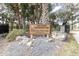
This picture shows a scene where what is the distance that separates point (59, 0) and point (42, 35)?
0.37 metres

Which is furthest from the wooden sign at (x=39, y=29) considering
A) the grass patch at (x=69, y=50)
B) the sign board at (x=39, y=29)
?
the grass patch at (x=69, y=50)

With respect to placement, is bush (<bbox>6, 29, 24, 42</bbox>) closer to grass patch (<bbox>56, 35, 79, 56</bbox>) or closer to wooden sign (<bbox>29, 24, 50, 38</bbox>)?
wooden sign (<bbox>29, 24, 50, 38</bbox>)

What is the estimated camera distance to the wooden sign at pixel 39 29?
2.37 m

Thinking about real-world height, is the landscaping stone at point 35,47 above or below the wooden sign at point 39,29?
below

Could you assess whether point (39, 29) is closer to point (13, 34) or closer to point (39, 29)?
point (39, 29)

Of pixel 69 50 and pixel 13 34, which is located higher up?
pixel 13 34

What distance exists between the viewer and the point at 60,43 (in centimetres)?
237

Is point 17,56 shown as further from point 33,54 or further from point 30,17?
point 30,17

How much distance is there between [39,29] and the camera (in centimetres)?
237

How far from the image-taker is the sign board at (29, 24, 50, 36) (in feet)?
7.77

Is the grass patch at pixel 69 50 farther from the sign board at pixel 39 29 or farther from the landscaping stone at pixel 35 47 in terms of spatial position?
the sign board at pixel 39 29

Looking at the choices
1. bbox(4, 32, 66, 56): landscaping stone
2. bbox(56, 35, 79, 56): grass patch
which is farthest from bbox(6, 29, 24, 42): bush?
bbox(56, 35, 79, 56): grass patch

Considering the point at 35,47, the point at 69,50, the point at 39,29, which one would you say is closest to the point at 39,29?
the point at 39,29

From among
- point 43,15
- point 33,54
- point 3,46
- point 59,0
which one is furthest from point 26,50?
point 59,0
